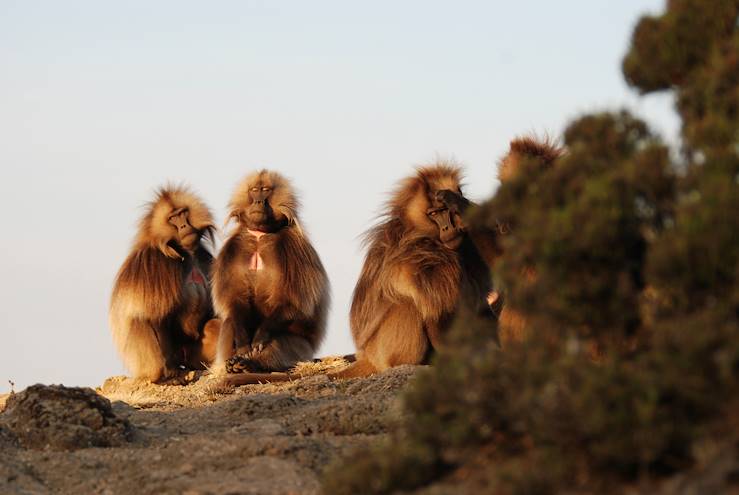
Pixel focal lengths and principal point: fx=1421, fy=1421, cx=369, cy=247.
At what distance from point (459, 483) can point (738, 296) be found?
43.3 inches

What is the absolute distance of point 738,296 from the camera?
13.6 feet

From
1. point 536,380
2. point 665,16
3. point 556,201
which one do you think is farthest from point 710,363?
point 665,16

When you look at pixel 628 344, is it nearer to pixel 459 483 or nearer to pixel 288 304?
pixel 459 483

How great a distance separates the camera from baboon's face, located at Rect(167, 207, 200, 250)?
1318 cm

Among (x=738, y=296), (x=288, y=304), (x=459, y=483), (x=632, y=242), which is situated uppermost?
(x=288, y=304)

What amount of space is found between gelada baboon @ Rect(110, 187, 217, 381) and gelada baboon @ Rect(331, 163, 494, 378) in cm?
282

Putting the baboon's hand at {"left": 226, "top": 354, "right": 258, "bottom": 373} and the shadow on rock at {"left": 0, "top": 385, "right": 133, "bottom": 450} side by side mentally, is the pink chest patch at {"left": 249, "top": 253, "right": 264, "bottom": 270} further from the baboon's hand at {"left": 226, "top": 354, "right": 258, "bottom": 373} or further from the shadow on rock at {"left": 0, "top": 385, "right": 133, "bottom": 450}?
the shadow on rock at {"left": 0, "top": 385, "right": 133, "bottom": 450}

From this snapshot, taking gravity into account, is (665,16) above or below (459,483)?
above

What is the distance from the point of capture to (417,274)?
1034cm

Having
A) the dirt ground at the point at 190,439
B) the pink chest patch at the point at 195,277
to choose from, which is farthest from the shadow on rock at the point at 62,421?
the pink chest patch at the point at 195,277

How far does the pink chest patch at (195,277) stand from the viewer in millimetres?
13539

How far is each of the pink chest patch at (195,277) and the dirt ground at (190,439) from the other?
140 inches

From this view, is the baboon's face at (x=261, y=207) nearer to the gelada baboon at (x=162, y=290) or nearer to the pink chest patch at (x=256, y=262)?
the pink chest patch at (x=256, y=262)

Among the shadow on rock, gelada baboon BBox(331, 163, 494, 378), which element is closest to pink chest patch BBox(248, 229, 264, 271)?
gelada baboon BBox(331, 163, 494, 378)
